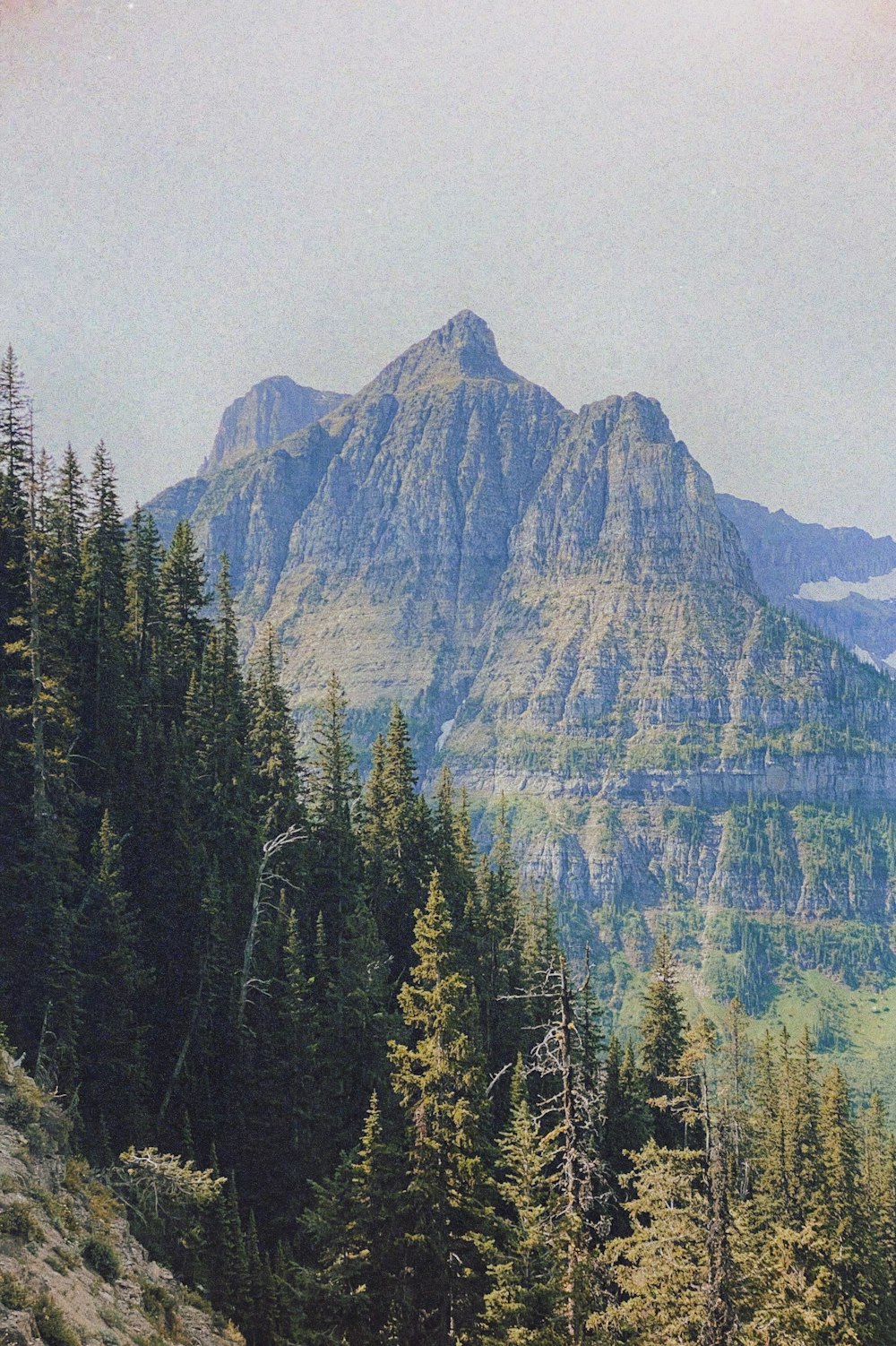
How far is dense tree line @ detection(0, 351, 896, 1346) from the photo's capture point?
24359 mm

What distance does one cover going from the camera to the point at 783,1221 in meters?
49.3

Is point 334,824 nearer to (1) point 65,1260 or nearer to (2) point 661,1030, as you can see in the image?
(2) point 661,1030

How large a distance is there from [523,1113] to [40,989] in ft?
56.3

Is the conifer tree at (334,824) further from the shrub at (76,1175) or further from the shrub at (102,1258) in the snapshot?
the shrub at (102,1258)

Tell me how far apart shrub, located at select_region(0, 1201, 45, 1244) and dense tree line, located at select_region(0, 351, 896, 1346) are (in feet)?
25.6

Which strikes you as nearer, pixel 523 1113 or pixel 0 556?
pixel 523 1113

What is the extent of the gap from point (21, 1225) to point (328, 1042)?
2358 centimetres

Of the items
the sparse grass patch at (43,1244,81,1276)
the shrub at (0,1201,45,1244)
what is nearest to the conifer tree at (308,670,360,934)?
the sparse grass patch at (43,1244,81,1276)

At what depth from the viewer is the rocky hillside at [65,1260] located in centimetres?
1467

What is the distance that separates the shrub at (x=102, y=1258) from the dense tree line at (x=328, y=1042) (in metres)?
5.58

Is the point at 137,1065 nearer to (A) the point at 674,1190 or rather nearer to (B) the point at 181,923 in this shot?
(B) the point at 181,923

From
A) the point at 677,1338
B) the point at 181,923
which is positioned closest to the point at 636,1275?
the point at 677,1338

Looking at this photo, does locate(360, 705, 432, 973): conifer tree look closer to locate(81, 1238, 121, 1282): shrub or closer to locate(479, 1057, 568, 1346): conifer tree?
locate(479, 1057, 568, 1346): conifer tree

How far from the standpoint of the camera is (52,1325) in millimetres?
14359
